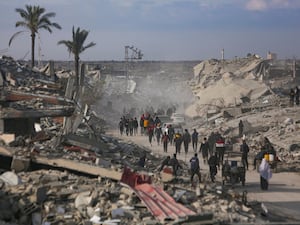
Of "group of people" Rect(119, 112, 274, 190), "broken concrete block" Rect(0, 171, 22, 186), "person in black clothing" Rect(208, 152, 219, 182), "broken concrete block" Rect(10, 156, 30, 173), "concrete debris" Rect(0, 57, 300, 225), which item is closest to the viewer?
"concrete debris" Rect(0, 57, 300, 225)

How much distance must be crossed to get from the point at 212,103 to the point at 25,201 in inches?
1184

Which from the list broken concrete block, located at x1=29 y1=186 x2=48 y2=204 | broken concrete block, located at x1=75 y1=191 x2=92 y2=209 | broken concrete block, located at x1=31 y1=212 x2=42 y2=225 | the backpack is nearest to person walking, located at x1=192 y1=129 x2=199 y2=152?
the backpack

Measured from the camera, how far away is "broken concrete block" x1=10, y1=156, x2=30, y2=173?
13688 millimetres

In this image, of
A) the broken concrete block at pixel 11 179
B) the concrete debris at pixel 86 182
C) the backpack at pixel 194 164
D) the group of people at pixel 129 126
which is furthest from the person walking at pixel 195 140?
the broken concrete block at pixel 11 179

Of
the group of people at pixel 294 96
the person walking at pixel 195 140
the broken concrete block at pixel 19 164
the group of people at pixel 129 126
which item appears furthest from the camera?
the group of people at pixel 294 96

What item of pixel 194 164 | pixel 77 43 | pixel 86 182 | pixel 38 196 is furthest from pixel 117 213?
pixel 77 43

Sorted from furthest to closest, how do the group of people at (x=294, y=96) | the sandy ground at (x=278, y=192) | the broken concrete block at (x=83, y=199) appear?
the group of people at (x=294, y=96) → the sandy ground at (x=278, y=192) → the broken concrete block at (x=83, y=199)

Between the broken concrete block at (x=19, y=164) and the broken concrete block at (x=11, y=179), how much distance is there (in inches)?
48.9

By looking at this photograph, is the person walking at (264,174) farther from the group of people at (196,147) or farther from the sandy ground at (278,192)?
the sandy ground at (278,192)

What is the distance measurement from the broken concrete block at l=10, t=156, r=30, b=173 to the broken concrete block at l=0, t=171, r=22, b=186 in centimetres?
124

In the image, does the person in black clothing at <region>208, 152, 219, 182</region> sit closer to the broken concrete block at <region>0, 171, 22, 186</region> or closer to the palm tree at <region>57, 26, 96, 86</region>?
the broken concrete block at <region>0, 171, 22, 186</region>

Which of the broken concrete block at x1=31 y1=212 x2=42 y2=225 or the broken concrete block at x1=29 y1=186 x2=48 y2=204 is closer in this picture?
the broken concrete block at x1=31 y1=212 x2=42 y2=225

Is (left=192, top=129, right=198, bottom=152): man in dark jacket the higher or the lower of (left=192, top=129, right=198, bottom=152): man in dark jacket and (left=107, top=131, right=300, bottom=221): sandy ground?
the higher

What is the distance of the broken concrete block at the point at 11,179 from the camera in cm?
1202
